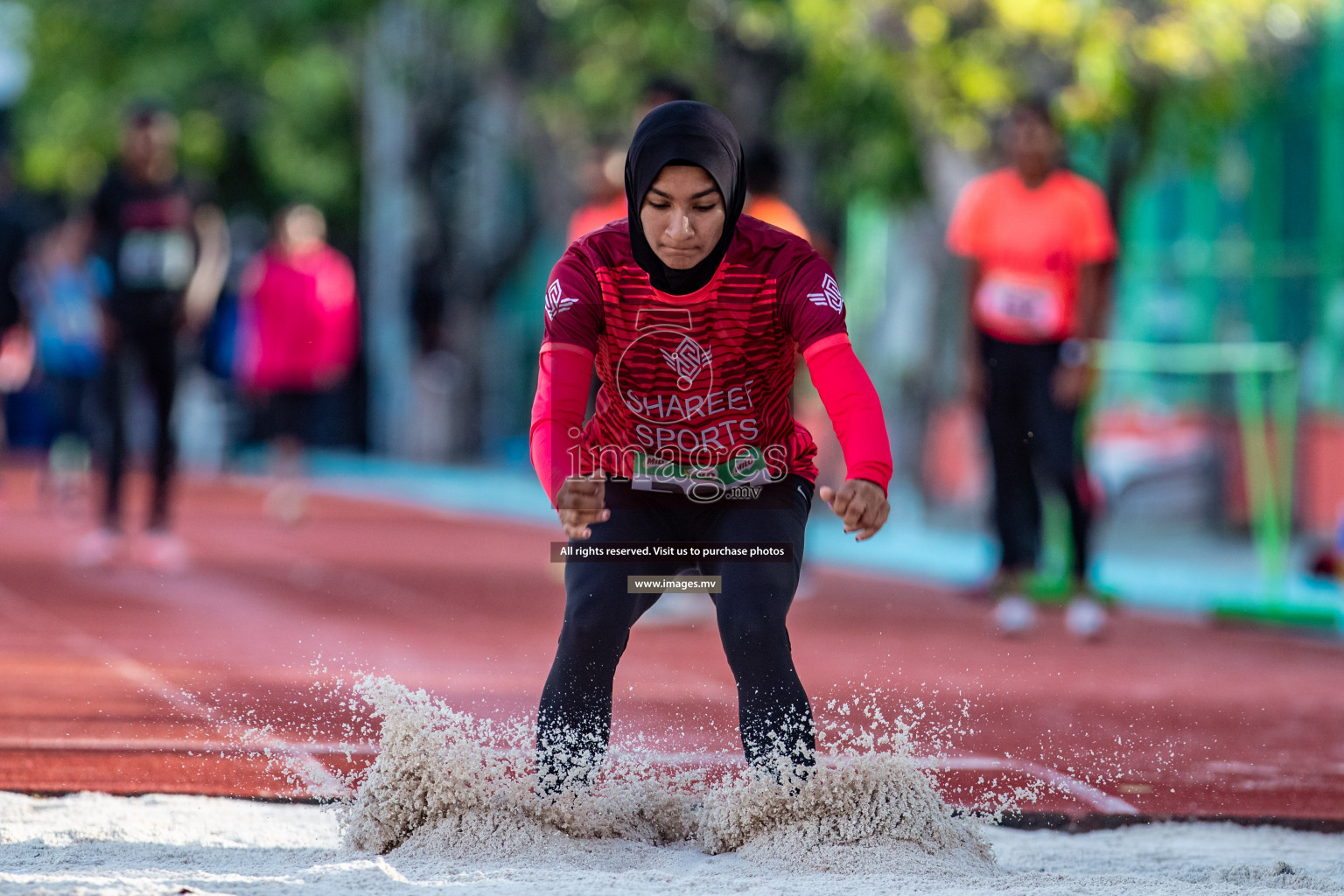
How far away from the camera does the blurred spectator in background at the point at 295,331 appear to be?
13.4m

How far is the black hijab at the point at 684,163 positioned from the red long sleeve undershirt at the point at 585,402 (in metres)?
0.24

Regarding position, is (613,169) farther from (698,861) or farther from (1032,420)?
(698,861)

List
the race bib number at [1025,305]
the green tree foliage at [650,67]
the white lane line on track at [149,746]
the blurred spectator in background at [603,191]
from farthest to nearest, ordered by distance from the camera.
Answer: the green tree foliage at [650,67] < the race bib number at [1025,305] < the blurred spectator in background at [603,191] < the white lane line on track at [149,746]

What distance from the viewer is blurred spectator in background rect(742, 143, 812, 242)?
8.19 meters

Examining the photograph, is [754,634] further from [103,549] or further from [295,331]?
[295,331]

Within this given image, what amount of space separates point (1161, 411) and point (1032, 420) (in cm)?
682

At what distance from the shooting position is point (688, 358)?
412 centimetres

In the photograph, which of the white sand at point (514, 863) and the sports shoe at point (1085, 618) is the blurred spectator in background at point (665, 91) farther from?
the white sand at point (514, 863)

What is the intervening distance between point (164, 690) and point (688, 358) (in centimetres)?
280

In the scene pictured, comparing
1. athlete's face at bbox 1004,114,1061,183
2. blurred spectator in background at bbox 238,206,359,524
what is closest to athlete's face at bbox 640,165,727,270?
athlete's face at bbox 1004,114,1061,183

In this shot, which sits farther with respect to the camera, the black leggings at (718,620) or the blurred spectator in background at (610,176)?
the blurred spectator in background at (610,176)

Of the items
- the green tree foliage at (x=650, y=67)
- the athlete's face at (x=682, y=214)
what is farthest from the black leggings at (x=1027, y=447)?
the athlete's face at (x=682, y=214)

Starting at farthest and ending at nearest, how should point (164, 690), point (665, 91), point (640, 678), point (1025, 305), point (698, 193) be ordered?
1. point (1025, 305)
2. point (665, 91)
3. point (640, 678)
4. point (164, 690)
5. point (698, 193)

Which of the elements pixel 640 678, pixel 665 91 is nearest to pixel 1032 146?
pixel 665 91
